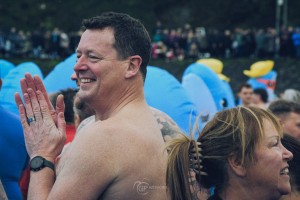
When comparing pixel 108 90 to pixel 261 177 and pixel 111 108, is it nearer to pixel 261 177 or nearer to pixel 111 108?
pixel 111 108

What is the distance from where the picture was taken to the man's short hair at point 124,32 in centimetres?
337

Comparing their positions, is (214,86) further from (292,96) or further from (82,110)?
(82,110)

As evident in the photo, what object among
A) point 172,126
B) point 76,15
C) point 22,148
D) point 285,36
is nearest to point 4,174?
point 22,148

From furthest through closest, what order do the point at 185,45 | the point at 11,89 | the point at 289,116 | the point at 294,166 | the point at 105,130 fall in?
the point at 185,45 < the point at 11,89 < the point at 289,116 < the point at 294,166 < the point at 105,130

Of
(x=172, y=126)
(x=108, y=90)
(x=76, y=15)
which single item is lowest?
(x=76, y=15)

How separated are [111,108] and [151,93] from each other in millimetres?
2881

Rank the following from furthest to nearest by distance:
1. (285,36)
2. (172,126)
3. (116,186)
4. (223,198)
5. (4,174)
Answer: (285,36)
(4,174)
(172,126)
(223,198)
(116,186)

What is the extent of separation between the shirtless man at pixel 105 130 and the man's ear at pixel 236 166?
272 millimetres

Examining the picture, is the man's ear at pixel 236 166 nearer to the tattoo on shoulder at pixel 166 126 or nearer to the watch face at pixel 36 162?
the watch face at pixel 36 162

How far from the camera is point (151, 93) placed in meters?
6.25

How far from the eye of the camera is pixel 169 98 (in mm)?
6262

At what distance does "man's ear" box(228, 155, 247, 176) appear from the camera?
129 inches

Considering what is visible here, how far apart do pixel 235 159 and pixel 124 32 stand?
0.70m

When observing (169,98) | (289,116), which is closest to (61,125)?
(289,116)
